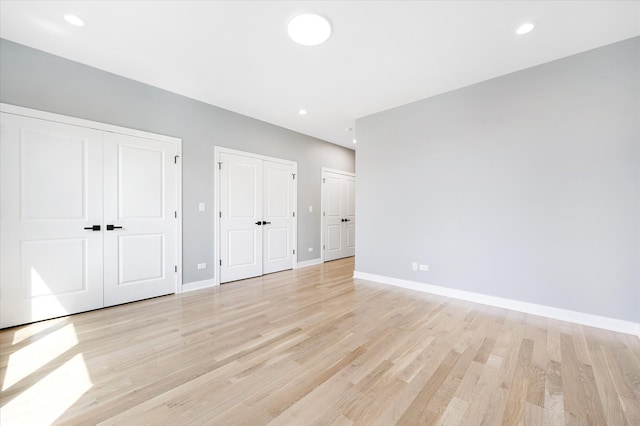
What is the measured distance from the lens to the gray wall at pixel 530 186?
8.24 feet

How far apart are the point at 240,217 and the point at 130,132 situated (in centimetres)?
191

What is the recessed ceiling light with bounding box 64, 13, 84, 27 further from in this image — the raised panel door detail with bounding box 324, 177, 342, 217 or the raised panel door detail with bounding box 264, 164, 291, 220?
the raised panel door detail with bounding box 324, 177, 342, 217

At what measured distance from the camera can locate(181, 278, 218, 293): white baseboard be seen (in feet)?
12.3

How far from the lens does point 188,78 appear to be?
3211mm

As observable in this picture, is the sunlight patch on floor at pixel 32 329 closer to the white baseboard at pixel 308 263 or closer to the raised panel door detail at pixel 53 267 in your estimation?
the raised panel door detail at pixel 53 267

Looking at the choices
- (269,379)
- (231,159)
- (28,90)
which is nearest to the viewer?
(269,379)

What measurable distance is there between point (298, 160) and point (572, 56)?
4124mm

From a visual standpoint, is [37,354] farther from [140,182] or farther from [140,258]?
[140,182]

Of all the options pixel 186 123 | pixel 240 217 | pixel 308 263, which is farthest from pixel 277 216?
pixel 186 123

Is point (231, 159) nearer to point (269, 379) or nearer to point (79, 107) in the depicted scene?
point (79, 107)

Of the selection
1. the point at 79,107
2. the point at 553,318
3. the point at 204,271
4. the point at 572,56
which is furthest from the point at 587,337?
the point at 79,107

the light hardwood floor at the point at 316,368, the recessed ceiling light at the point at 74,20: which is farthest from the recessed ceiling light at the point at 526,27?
the recessed ceiling light at the point at 74,20

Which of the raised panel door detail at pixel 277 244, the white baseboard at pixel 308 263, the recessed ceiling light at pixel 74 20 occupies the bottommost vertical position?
the white baseboard at pixel 308 263

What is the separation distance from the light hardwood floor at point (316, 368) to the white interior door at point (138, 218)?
426mm
